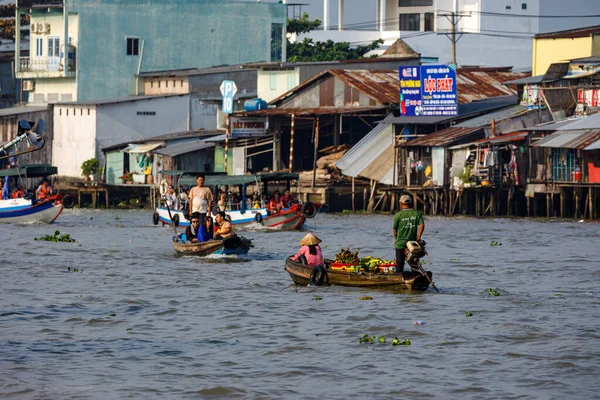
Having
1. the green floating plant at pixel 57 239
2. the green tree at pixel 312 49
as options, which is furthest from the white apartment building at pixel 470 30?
the green floating plant at pixel 57 239

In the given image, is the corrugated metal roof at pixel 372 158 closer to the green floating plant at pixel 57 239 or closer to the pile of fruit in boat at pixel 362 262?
the green floating plant at pixel 57 239

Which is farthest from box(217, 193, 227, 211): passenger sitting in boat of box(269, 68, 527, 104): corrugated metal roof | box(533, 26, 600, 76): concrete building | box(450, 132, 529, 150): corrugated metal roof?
box(533, 26, 600, 76): concrete building

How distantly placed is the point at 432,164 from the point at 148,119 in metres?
17.2

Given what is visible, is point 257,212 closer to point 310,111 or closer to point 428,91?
point 428,91

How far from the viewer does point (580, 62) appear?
45.2m

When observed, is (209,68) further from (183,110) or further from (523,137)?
(523,137)

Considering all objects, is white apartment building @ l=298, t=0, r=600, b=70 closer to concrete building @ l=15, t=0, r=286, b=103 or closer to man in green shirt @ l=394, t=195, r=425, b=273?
concrete building @ l=15, t=0, r=286, b=103

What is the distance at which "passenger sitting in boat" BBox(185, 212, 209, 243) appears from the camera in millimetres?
25641

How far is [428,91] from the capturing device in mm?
47750

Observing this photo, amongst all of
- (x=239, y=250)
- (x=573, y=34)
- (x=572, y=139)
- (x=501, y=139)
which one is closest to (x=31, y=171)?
(x=239, y=250)

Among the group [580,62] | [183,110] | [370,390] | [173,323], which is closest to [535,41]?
[580,62]

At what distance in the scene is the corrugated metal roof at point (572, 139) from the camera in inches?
1571

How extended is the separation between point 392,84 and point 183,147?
9978 mm

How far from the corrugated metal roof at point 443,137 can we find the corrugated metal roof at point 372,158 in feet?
4.33
